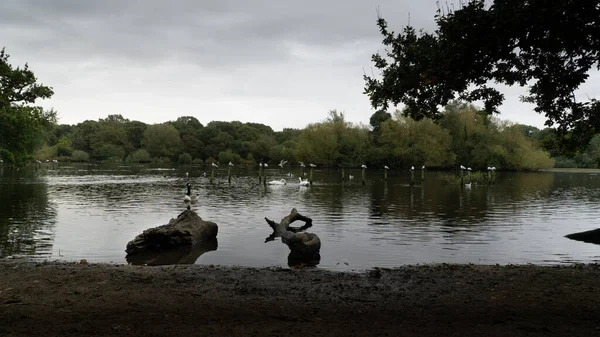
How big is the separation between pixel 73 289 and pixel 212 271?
3.69 meters

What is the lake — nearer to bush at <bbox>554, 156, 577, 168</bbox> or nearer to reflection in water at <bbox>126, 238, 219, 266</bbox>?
reflection in water at <bbox>126, 238, 219, 266</bbox>

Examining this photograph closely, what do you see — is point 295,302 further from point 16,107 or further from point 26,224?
point 16,107

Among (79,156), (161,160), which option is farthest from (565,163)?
(79,156)

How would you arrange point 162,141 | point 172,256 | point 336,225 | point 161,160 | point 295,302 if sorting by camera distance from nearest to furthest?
point 295,302 < point 172,256 < point 336,225 < point 161,160 < point 162,141

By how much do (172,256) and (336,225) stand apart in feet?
36.9

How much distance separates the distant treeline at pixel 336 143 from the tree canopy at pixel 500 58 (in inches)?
2509

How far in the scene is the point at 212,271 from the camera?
1243 cm

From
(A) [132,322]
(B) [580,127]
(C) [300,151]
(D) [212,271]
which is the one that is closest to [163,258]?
(D) [212,271]

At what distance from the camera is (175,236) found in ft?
62.9

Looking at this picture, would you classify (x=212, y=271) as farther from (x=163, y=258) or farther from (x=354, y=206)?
(x=354, y=206)

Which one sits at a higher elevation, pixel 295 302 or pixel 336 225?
pixel 295 302

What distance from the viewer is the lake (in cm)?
1817

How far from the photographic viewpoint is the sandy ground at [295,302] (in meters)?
7.21

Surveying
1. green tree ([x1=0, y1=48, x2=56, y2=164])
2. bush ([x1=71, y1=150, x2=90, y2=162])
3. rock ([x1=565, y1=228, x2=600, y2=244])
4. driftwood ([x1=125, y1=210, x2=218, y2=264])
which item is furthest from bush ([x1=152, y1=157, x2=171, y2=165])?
rock ([x1=565, y1=228, x2=600, y2=244])
